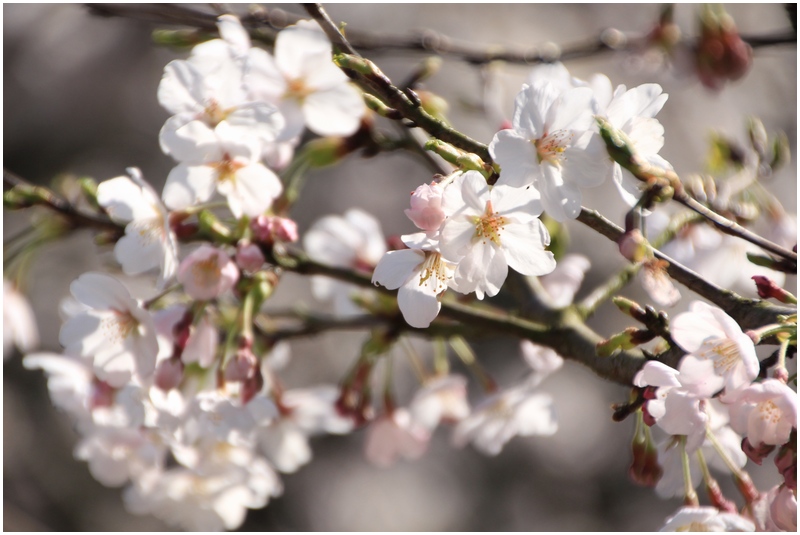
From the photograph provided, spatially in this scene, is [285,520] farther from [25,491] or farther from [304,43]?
[304,43]

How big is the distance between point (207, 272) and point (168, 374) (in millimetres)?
→ 139

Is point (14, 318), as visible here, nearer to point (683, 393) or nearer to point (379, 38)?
point (379, 38)

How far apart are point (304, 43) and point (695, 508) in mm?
667

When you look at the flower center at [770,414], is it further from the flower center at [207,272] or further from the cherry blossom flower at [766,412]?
the flower center at [207,272]

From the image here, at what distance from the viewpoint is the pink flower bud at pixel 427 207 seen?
615 millimetres

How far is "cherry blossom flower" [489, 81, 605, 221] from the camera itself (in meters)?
0.63

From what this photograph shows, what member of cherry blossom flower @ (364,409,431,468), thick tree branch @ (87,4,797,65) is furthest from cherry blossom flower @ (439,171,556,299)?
cherry blossom flower @ (364,409,431,468)

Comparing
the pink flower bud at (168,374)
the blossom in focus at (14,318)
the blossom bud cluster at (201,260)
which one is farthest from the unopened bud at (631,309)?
the blossom in focus at (14,318)

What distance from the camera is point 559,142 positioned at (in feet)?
2.15

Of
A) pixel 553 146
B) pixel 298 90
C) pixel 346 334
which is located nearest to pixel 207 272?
pixel 298 90

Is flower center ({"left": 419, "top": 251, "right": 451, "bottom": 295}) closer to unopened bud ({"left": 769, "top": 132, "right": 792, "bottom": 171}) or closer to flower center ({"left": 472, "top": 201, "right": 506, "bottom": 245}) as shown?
flower center ({"left": 472, "top": 201, "right": 506, "bottom": 245})

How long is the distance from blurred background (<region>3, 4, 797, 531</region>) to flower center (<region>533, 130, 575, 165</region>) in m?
1.78

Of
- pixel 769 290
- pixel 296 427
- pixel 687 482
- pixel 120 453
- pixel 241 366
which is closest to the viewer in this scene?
pixel 769 290

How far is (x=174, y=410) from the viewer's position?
895 millimetres
